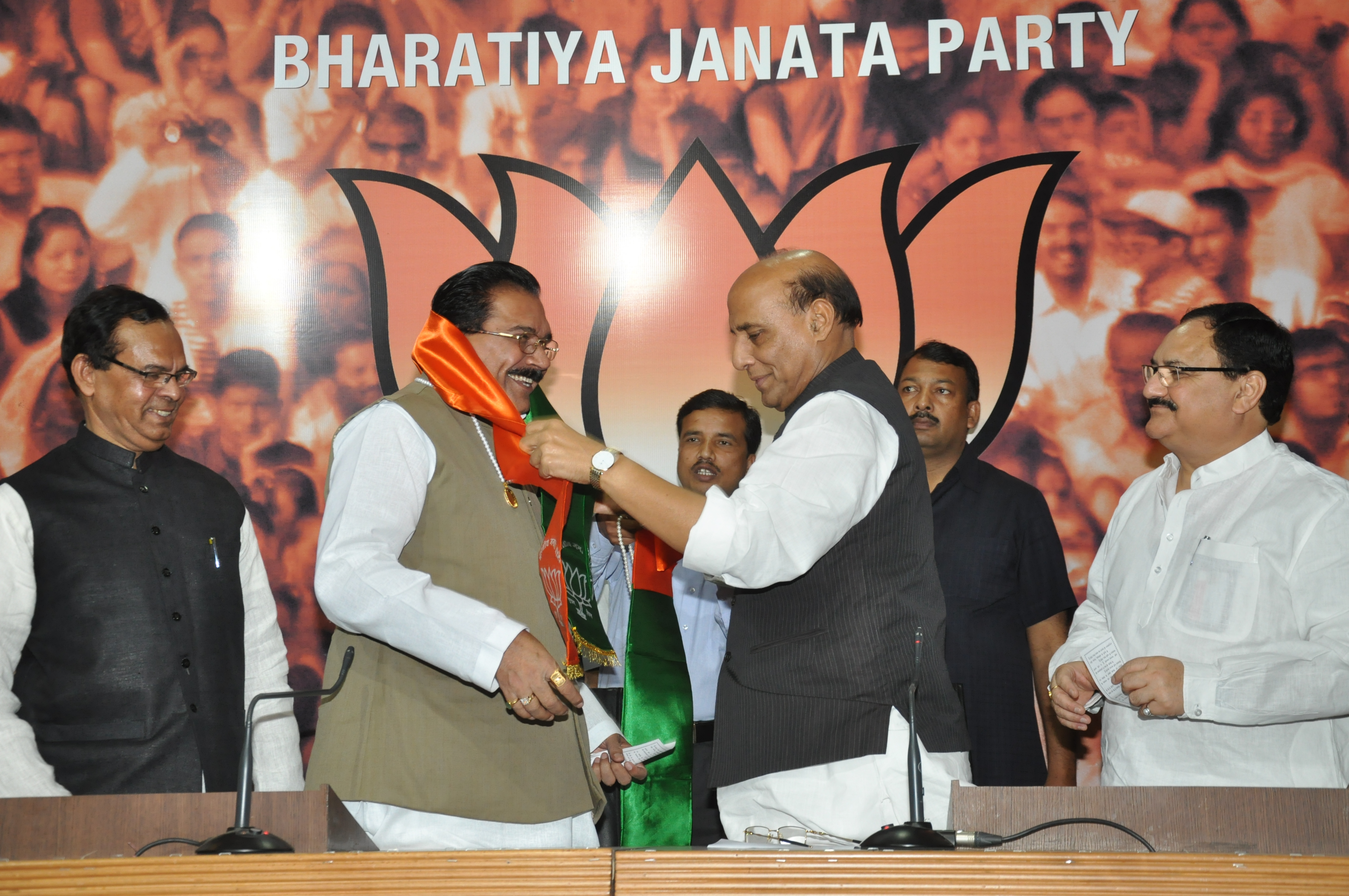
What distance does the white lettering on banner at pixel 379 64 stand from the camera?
13.4 feet

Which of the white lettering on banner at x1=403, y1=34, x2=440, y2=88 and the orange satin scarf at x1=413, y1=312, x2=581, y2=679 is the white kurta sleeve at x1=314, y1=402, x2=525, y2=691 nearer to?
the orange satin scarf at x1=413, y1=312, x2=581, y2=679

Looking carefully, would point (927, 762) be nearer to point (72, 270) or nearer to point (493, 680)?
point (493, 680)

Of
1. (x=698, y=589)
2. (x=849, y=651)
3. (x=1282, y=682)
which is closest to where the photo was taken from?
(x=849, y=651)

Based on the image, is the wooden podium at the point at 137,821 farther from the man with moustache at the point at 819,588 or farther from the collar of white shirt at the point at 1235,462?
the collar of white shirt at the point at 1235,462

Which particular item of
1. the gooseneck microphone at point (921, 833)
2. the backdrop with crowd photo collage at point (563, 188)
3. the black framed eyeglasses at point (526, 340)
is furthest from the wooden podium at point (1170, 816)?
the backdrop with crowd photo collage at point (563, 188)

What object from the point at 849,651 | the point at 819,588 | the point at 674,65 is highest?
the point at 674,65

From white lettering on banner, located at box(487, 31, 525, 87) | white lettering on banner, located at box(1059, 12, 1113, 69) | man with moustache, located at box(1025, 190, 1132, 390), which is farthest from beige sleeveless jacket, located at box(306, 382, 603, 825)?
white lettering on banner, located at box(1059, 12, 1113, 69)

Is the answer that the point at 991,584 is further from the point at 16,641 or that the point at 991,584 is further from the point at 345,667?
the point at 16,641

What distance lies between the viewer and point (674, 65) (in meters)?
4.05

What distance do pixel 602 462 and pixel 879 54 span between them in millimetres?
2504

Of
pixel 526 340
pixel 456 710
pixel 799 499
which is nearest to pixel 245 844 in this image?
pixel 456 710

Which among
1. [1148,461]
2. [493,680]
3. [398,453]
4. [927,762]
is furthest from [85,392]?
[1148,461]

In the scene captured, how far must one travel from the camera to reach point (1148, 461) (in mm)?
3918

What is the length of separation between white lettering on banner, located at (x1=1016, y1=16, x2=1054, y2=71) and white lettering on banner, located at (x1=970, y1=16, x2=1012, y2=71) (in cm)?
4
